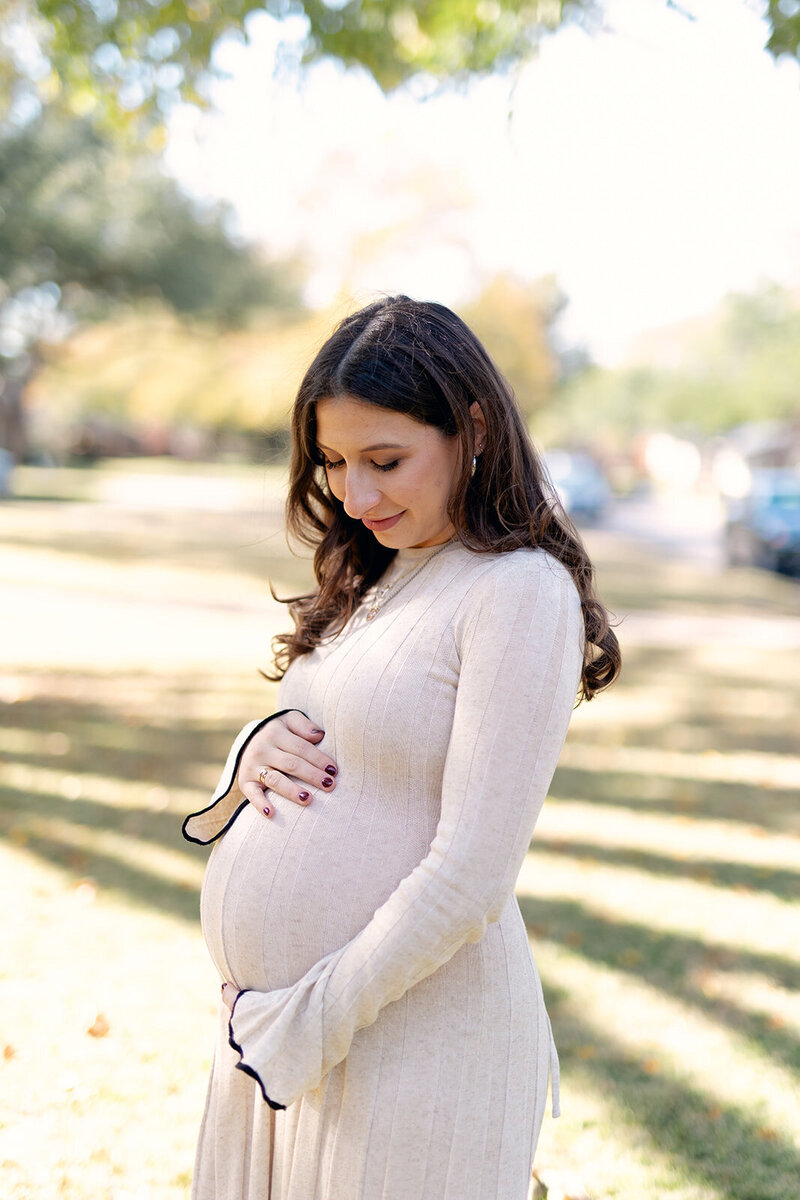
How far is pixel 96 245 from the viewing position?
87.9 ft

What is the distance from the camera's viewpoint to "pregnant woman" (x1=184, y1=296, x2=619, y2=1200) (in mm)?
1507

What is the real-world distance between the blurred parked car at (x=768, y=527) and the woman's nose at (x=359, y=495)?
19602mm

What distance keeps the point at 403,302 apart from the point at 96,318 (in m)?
31.1

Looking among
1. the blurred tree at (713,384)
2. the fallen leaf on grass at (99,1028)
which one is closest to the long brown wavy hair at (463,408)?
the fallen leaf on grass at (99,1028)

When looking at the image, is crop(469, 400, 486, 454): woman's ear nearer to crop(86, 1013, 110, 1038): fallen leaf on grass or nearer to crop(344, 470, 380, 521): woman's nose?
crop(344, 470, 380, 521): woman's nose

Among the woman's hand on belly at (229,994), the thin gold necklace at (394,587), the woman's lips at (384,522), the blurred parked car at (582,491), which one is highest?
the woman's lips at (384,522)

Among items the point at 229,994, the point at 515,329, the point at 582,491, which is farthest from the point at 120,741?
the point at 515,329

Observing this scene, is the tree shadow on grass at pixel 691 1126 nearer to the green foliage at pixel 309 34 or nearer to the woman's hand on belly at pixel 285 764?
the woman's hand on belly at pixel 285 764

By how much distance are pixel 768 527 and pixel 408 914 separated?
2071 centimetres

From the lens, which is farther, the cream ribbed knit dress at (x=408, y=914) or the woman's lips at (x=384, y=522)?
the woman's lips at (x=384, y=522)

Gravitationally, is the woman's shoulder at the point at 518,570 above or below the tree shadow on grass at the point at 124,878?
above

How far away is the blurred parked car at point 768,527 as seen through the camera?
20172 millimetres

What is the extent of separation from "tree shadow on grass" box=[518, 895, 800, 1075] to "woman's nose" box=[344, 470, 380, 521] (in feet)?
9.00

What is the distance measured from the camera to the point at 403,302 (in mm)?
1791
